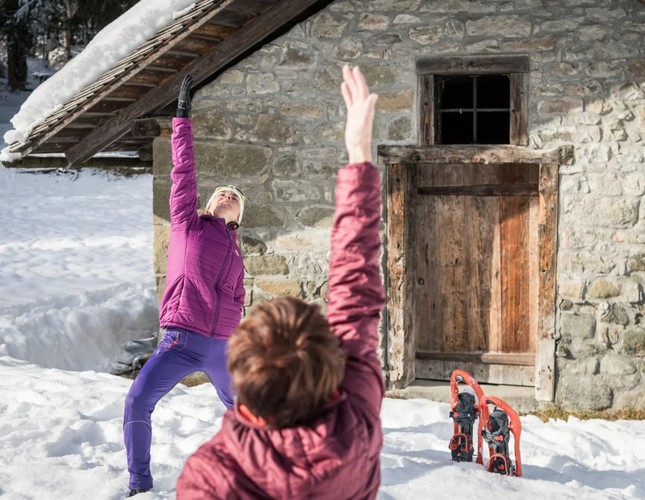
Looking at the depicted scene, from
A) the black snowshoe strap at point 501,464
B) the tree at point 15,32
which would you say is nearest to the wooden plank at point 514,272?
the black snowshoe strap at point 501,464

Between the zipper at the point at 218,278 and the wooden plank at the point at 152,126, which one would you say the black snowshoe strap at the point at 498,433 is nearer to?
the zipper at the point at 218,278

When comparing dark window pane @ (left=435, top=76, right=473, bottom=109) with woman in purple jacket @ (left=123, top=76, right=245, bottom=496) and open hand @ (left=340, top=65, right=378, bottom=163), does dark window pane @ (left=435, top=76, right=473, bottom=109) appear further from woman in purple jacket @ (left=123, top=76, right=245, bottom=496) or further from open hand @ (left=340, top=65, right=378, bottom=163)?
open hand @ (left=340, top=65, right=378, bottom=163)

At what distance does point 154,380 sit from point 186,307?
15.5 inches

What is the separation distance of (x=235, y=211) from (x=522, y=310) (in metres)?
3.06

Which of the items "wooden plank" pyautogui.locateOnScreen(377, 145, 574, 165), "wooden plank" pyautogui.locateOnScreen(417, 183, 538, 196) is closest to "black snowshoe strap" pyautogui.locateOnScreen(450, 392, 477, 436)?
"wooden plank" pyautogui.locateOnScreen(377, 145, 574, 165)

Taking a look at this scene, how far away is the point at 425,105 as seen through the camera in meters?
6.15

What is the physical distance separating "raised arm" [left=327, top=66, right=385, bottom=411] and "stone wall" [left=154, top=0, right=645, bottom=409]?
4.26 meters

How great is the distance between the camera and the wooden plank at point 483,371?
6512 mm

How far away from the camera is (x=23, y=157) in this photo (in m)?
6.35

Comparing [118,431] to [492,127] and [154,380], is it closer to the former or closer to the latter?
[154,380]

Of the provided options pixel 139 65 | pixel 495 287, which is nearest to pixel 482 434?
pixel 495 287

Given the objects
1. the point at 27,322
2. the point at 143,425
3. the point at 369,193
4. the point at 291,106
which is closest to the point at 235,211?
the point at 143,425

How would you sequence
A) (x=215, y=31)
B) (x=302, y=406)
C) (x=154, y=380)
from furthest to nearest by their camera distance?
(x=215, y=31) < (x=154, y=380) < (x=302, y=406)

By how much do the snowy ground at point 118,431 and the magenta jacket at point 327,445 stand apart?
2.14 m
